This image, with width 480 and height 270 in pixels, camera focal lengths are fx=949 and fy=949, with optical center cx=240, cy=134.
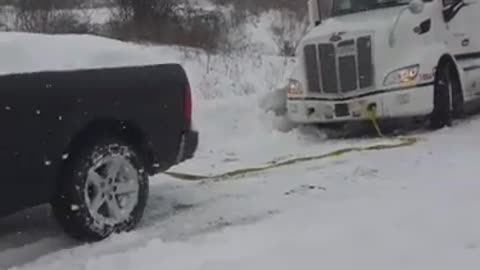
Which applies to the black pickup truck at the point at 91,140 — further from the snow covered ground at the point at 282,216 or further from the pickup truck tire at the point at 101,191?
the snow covered ground at the point at 282,216

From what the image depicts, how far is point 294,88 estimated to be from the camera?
12359 millimetres

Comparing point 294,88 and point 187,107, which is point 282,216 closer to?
point 187,107

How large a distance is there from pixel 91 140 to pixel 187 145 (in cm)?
108

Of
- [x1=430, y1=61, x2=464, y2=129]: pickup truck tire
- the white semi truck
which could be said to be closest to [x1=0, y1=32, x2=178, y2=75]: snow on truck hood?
the white semi truck

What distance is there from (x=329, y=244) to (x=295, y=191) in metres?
2.16

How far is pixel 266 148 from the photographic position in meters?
11.2

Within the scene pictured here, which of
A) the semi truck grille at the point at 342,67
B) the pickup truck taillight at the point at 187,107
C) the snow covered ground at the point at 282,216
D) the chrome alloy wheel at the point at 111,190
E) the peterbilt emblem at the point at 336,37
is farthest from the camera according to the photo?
the peterbilt emblem at the point at 336,37

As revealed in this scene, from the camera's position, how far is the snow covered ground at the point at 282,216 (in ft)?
19.6

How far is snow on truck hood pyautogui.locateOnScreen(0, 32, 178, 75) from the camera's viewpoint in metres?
6.33

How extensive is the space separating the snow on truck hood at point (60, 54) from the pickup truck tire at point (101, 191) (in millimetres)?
602

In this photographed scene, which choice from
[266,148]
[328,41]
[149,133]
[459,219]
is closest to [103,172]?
[149,133]

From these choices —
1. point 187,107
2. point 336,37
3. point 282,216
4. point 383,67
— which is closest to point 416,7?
point 383,67

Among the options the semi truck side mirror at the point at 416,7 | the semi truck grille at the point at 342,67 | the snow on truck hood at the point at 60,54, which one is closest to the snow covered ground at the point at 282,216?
the snow on truck hood at the point at 60,54

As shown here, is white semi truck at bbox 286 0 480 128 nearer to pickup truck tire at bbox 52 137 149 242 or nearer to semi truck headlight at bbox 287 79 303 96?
semi truck headlight at bbox 287 79 303 96
